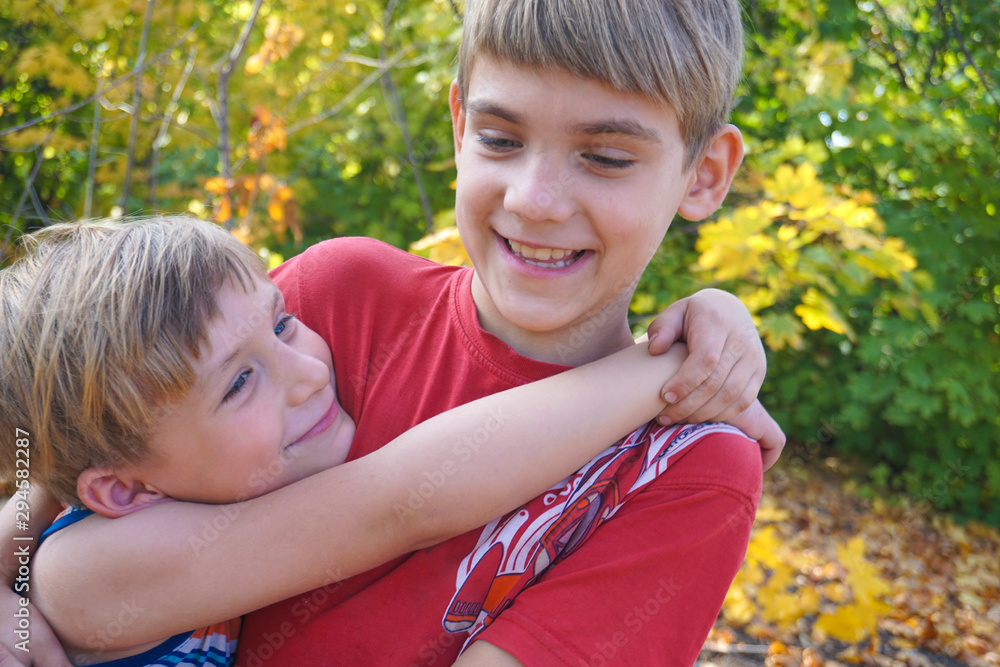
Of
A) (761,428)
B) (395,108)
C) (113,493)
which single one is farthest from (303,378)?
(395,108)

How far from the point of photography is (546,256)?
1265 mm

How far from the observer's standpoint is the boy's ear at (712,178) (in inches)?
54.2

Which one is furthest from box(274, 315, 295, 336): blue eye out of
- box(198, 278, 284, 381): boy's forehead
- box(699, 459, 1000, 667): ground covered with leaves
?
box(699, 459, 1000, 667): ground covered with leaves

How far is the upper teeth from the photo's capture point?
4.13 feet

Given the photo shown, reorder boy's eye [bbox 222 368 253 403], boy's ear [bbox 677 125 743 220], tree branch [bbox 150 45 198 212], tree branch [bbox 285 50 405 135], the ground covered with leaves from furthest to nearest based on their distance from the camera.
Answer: tree branch [bbox 285 50 405 135] → the ground covered with leaves → tree branch [bbox 150 45 198 212] → boy's ear [bbox 677 125 743 220] → boy's eye [bbox 222 368 253 403]

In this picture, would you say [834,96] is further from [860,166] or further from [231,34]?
[231,34]

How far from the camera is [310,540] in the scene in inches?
42.8

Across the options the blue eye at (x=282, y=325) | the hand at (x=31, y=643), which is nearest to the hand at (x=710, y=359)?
the blue eye at (x=282, y=325)

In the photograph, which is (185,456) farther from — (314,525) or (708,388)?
(708,388)

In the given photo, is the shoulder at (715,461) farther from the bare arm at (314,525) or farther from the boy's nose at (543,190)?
the boy's nose at (543,190)

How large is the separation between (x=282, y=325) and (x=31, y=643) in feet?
1.94

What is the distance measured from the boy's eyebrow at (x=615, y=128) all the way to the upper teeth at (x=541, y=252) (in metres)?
0.21

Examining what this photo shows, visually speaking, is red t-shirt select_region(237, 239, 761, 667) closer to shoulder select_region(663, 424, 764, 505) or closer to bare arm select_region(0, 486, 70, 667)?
shoulder select_region(663, 424, 764, 505)

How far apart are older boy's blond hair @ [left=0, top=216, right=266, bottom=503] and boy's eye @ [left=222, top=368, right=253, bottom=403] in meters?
0.07
